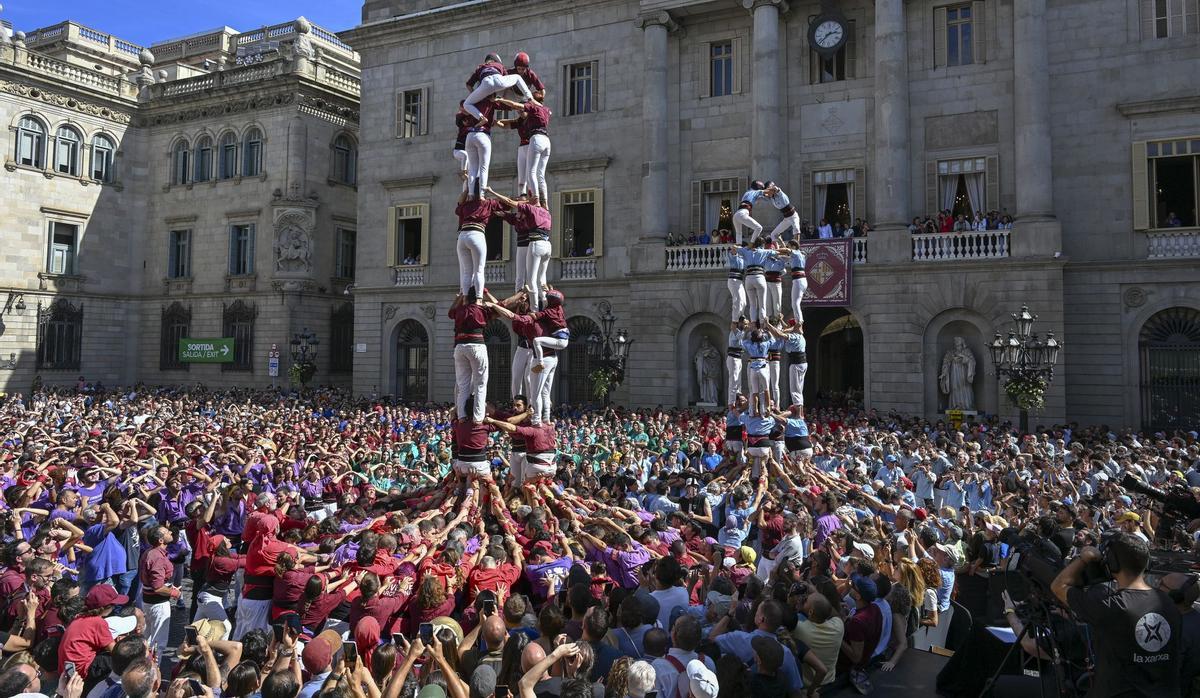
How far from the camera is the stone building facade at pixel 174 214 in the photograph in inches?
1492

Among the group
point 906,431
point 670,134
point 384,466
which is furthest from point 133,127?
point 906,431

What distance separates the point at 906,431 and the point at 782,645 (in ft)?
58.3

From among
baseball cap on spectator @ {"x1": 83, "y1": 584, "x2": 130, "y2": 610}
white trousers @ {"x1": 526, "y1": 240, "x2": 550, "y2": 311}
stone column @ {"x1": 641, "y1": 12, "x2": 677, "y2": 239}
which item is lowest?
baseball cap on spectator @ {"x1": 83, "y1": 584, "x2": 130, "y2": 610}

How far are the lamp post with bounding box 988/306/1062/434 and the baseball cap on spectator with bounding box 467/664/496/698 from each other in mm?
20274

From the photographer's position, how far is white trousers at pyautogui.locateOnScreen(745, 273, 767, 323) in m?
16.2

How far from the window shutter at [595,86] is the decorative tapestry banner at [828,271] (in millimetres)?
10207

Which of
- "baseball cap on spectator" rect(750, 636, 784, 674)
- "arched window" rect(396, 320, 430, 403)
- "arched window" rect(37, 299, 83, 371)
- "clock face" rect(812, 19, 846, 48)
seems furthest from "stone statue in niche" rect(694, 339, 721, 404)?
"arched window" rect(37, 299, 83, 371)

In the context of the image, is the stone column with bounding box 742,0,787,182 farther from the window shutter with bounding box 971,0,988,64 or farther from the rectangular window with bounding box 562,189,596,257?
the rectangular window with bounding box 562,189,596,257

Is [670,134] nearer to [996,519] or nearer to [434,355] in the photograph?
[434,355]

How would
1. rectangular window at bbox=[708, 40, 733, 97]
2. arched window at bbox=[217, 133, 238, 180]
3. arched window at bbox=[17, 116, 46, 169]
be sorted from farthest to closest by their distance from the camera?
arched window at bbox=[217, 133, 238, 180], arched window at bbox=[17, 116, 46, 169], rectangular window at bbox=[708, 40, 733, 97]

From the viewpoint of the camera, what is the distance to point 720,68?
101 feet

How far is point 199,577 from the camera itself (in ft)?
32.7

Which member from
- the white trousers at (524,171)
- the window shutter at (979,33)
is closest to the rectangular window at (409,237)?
the window shutter at (979,33)

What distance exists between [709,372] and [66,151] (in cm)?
3159
